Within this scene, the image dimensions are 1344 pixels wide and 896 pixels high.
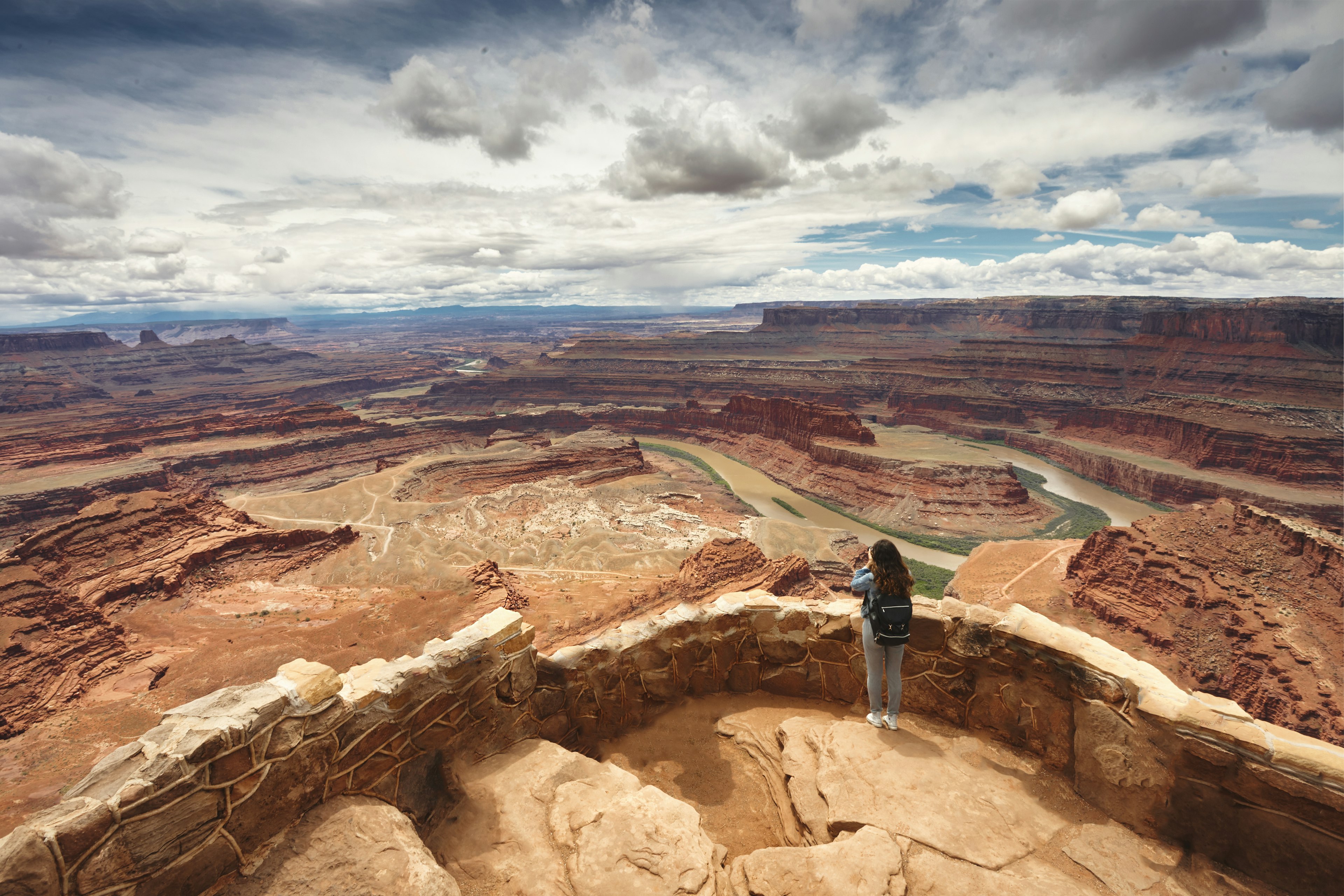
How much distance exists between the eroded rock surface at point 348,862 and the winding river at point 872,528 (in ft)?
144

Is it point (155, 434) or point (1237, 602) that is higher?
point (155, 434)

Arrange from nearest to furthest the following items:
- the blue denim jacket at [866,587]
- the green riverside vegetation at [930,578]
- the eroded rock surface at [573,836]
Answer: the eroded rock surface at [573,836] → the blue denim jacket at [866,587] → the green riverside vegetation at [930,578]

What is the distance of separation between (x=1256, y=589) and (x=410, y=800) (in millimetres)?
33303

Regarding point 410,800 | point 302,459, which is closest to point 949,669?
point 410,800

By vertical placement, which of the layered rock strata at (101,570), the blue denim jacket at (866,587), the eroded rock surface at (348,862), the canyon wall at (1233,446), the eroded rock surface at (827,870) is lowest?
the canyon wall at (1233,446)

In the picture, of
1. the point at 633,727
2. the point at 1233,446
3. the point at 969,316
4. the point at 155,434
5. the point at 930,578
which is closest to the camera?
the point at 633,727

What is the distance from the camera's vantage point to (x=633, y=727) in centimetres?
809

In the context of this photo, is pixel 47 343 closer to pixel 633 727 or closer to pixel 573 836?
pixel 633 727

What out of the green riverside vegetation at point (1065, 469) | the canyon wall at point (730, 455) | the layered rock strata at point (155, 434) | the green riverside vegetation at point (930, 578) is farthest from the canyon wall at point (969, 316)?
the green riverside vegetation at point (930, 578)

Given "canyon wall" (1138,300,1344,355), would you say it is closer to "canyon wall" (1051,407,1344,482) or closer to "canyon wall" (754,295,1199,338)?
"canyon wall" (1051,407,1344,482)

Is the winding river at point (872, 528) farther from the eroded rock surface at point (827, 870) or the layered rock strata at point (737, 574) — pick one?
the eroded rock surface at point (827, 870)

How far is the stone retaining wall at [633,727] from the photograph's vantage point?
3.82m

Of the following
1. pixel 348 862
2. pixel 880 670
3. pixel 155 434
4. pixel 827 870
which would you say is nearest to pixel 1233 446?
pixel 880 670

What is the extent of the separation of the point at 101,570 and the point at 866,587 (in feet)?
124
